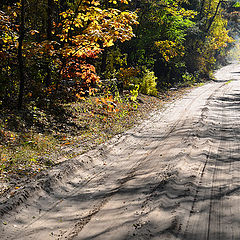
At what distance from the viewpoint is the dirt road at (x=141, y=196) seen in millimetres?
2609

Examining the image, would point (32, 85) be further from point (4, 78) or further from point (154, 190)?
point (154, 190)

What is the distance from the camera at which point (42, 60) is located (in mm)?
7070

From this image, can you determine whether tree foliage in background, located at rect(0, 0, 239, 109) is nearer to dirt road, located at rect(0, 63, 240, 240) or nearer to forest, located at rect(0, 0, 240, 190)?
forest, located at rect(0, 0, 240, 190)

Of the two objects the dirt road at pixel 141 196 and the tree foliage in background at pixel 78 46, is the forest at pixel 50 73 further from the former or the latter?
the dirt road at pixel 141 196

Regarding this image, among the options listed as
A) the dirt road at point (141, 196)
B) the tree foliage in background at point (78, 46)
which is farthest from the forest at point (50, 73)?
the dirt road at point (141, 196)

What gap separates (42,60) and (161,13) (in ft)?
39.3

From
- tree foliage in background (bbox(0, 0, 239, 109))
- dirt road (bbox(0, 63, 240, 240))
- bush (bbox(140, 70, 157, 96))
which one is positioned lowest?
dirt road (bbox(0, 63, 240, 240))

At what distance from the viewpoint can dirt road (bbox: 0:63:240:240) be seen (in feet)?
8.56

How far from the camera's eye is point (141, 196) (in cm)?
331

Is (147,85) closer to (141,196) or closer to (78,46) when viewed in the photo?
(78,46)

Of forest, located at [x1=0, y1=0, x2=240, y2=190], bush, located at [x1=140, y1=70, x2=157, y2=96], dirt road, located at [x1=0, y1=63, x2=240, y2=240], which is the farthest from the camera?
bush, located at [x1=140, y1=70, x2=157, y2=96]

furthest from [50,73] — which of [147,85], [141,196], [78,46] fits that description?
[147,85]

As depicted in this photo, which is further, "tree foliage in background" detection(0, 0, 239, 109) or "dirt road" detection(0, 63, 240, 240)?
"tree foliage in background" detection(0, 0, 239, 109)

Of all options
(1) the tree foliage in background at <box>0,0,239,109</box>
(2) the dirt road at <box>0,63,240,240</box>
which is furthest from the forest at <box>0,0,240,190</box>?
(2) the dirt road at <box>0,63,240,240</box>
